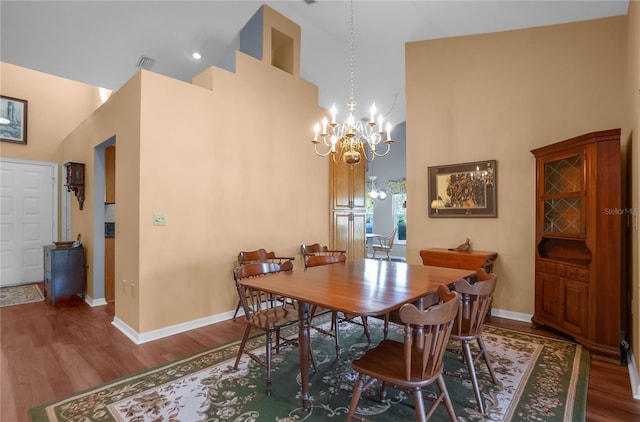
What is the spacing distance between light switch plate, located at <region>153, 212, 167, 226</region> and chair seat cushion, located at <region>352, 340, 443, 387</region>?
8.19 feet

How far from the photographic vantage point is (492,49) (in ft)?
13.2

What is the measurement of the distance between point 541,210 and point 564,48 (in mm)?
1836

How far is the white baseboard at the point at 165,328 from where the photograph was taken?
3166 millimetres

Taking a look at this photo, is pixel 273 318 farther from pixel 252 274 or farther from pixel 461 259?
pixel 461 259

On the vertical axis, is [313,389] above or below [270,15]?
below

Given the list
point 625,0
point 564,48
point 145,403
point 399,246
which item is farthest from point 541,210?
point 399,246

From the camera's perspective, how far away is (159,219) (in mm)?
3283

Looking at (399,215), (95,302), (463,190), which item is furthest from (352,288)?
(399,215)

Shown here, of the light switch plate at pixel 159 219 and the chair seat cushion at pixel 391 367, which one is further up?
the light switch plate at pixel 159 219

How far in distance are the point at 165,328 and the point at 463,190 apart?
3.89 meters

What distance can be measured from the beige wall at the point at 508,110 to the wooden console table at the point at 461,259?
0.24 meters

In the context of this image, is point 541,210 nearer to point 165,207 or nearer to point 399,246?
point 165,207

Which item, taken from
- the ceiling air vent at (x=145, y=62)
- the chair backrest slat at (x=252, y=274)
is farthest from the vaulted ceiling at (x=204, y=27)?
the chair backrest slat at (x=252, y=274)

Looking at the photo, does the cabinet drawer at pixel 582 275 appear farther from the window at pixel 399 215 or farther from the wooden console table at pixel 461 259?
the window at pixel 399 215
